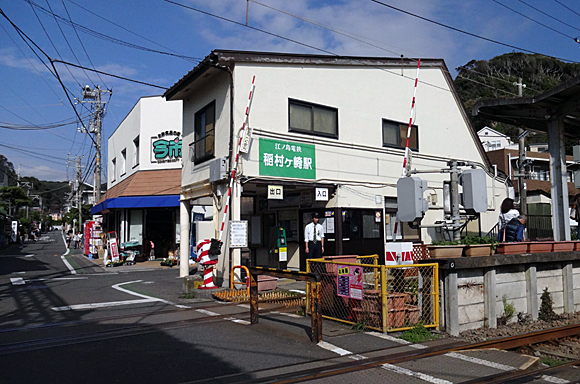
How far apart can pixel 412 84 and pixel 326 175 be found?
5769mm

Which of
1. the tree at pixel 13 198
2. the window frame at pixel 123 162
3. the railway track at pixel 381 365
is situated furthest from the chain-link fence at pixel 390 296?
the tree at pixel 13 198

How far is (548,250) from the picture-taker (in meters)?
9.05

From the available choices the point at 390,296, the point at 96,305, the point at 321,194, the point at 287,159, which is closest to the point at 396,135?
the point at 321,194

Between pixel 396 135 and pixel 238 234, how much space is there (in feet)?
25.1

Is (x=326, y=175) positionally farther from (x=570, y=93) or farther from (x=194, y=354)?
(x=194, y=354)

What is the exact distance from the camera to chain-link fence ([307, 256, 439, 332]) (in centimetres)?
727

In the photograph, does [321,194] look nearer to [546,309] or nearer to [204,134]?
[204,134]

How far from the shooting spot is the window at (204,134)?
13646mm

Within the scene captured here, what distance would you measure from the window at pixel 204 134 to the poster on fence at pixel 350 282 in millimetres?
6890

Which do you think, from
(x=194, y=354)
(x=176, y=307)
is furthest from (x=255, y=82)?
(x=194, y=354)

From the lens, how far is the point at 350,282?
754 centimetres

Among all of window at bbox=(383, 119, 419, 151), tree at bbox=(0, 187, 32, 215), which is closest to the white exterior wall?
window at bbox=(383, 119, 419, 151)

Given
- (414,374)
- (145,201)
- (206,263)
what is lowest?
(414,374)

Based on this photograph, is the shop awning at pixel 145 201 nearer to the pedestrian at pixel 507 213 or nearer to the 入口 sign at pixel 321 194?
the 入口 sign at pixel 321 194
